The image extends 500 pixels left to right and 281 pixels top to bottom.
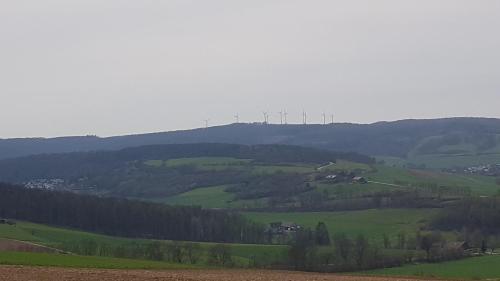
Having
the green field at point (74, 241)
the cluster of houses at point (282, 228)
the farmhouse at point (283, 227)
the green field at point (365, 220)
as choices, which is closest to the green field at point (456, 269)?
the green field at point (74, 241)

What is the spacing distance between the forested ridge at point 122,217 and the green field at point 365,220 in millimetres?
14263

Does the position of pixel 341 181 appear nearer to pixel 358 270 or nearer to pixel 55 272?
pixel 358 270

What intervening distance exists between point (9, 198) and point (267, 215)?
4788cm

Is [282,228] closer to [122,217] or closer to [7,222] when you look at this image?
[122,217]

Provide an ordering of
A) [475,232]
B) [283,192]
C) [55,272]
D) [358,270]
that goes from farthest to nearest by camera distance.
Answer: [283,192] → [475,232] → [358,270] → [55,272]

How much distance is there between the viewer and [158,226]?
135m

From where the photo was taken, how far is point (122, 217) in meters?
136

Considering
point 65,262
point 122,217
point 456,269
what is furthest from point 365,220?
point 65,262

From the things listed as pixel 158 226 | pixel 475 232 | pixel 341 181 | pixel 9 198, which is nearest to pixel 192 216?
pixel 158 226

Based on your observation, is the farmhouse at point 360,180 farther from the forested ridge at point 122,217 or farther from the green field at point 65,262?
the green field at point 65,262

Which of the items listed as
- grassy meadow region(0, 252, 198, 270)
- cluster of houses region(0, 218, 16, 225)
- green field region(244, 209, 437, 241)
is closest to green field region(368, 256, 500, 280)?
grassy meadow region(0, 252, 198, 270)

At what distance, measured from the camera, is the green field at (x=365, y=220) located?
132587 millimetres

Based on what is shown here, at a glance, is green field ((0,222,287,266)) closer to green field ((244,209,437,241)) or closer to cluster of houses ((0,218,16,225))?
cluster of houses ((0,218,16,225))

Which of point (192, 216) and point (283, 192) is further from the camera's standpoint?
point (283, 192)
